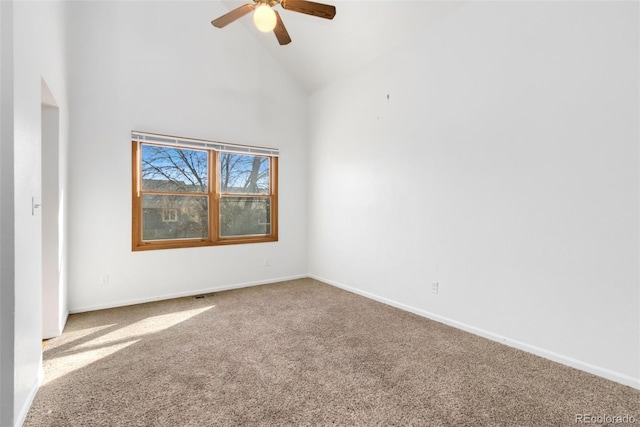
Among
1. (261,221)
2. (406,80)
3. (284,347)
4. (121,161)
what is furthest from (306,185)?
(284,347)

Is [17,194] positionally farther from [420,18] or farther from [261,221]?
[420,18]

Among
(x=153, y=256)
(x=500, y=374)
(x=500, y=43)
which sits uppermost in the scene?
(x=500, y=43)

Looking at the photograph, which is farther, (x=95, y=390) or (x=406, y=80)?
(x=406, y=80)

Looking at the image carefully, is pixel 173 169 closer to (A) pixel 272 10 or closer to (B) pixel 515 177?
(A) pixel 272 10

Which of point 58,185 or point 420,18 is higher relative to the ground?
point 420,18

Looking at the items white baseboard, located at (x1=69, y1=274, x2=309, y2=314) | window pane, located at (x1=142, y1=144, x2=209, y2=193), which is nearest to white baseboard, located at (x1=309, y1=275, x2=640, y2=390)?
white baseboard, located at (x1=69, y1=274, x2=309, y2=314)

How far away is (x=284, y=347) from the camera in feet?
8.53

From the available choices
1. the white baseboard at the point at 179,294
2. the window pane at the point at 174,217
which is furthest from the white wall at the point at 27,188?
the window pane at the point at 174,217

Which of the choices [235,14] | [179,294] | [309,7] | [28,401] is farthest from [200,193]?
[28,401]

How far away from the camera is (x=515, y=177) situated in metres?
2.62

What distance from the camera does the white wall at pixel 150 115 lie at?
11.3ft

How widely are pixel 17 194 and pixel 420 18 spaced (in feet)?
11.8

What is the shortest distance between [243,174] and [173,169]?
3.13 feet
